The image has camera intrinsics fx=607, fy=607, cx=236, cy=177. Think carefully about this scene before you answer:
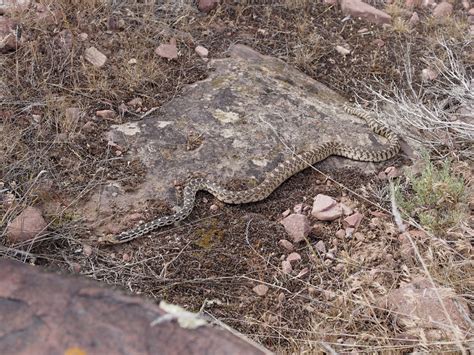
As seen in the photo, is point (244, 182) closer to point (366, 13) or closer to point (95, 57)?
point (95, 57)

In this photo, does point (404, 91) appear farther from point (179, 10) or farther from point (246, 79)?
point (179, 10)

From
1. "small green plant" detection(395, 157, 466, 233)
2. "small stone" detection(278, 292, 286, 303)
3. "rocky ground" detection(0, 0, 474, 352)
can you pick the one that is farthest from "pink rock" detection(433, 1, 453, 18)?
"small stone" detection(278, 292, 286, 303)

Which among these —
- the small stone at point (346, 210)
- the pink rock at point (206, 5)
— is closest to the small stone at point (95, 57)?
the pink rock at point (206, 5)

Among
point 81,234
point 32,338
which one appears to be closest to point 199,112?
point 81,234

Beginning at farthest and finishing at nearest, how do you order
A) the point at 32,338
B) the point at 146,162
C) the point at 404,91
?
the point at 404,91 → the point at 146,162 → the point at 32,338

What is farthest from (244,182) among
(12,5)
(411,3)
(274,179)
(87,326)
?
(411,3)

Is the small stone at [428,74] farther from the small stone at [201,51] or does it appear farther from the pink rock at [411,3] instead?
the small stone at [201,51]
